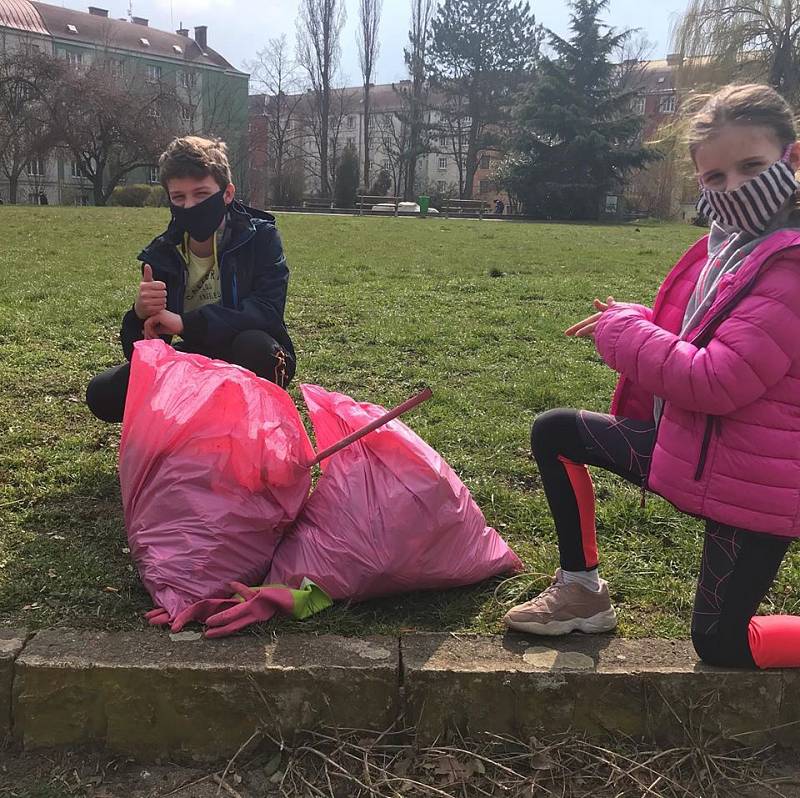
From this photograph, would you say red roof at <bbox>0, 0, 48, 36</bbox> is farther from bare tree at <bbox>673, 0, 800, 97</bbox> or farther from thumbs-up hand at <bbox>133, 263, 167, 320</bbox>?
thumbs-up hand at <bbox>133, 263, 167, 320</bbox>

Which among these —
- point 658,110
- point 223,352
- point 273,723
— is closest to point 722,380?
point 273,723

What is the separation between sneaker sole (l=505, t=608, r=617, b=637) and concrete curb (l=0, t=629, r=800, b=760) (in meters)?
0.08

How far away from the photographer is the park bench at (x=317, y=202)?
134 ft

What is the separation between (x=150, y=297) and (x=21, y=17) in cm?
6375

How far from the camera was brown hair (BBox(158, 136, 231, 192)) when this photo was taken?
9.38 feet

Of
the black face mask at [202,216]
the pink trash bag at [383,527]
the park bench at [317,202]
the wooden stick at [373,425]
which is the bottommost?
the pink trash bag at [383,527]

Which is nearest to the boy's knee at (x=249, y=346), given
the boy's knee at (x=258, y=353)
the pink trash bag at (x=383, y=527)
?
the boy's knee at (x=258, y=353)

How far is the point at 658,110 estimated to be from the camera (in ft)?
185

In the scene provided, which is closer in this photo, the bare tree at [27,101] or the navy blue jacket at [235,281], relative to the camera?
the navy blue jacket at [235,281]

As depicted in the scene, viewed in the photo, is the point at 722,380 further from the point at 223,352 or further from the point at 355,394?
the point at 355,394

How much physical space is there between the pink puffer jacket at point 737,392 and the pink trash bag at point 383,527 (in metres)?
0.63

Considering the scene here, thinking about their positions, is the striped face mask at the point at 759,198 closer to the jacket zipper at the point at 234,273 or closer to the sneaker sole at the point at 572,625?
the sneaker sole at the point at 572,625

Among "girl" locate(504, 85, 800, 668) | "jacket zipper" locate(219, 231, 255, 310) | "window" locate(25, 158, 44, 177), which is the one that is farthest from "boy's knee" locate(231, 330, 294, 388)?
"window" locate(25, 158, 44, 177)

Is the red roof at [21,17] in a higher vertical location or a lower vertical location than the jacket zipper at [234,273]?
higher
